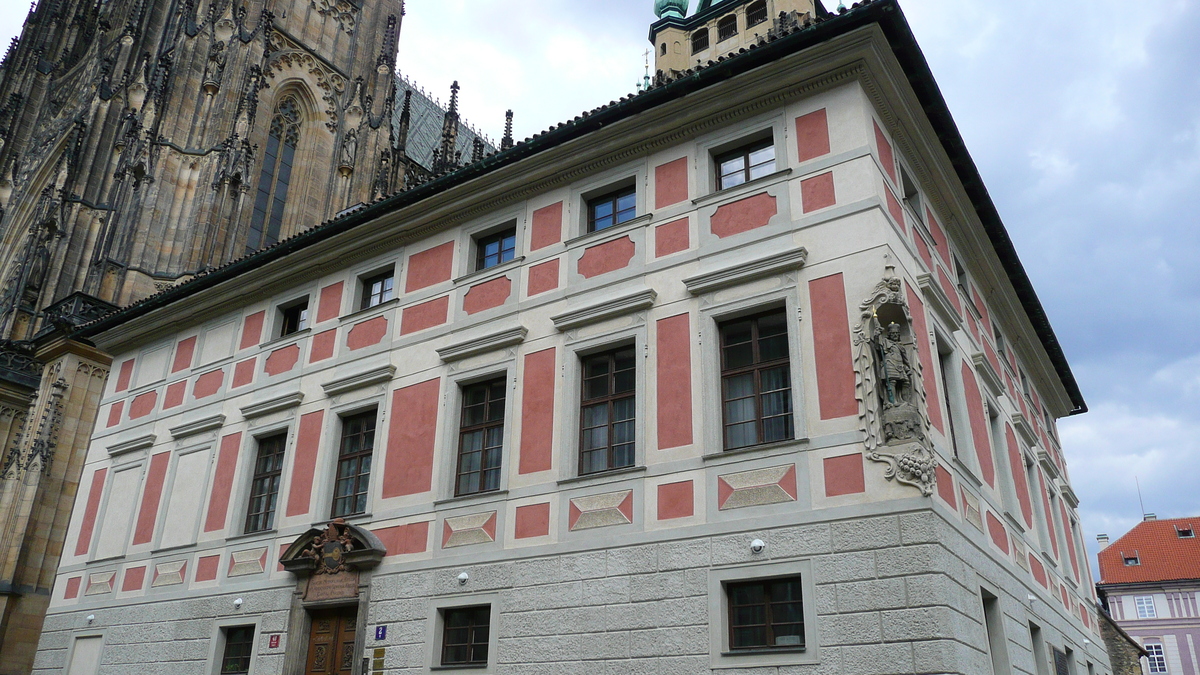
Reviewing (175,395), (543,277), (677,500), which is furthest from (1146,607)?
(175,395)

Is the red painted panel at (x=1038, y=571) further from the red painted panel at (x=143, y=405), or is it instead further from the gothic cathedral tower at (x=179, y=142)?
the gothic cathedral tower at (x=179, y=142)

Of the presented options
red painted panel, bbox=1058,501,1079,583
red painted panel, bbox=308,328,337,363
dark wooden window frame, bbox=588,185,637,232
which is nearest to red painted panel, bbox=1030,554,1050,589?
red painted panel, bbox=1058,501,1079,583

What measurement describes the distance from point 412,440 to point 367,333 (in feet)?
9.05

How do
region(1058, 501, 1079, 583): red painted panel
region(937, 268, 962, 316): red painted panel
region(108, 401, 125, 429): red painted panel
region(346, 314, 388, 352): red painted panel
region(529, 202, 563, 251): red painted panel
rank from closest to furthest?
region(937, 268, 962, 316): red painted panel → region(529, 202, 563, 251): red painted panel → region(346, 314, 388, 352): red painted panel → region(1058, 501, 1079, 583): red painted panel → region(108, 401, 125, 429): red painted panel

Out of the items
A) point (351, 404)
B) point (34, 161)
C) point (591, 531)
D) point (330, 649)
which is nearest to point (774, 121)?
point (591, 531)

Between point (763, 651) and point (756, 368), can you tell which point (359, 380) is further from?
point (763, 651)

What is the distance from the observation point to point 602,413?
531 inches

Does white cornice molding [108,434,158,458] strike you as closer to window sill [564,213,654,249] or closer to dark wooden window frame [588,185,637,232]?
window sill [564,213,654,249]

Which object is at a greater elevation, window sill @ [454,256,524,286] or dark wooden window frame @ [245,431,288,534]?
window sill @ [454,256,524,286]

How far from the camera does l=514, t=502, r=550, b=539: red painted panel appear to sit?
515 inches

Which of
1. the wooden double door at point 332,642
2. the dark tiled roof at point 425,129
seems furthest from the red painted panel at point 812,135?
the dark tiled roof at point 425,129

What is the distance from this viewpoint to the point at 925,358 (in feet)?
39.9

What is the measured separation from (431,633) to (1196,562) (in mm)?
56831

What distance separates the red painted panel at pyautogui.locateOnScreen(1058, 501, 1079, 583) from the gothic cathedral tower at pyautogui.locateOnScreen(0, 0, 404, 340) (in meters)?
27.2
